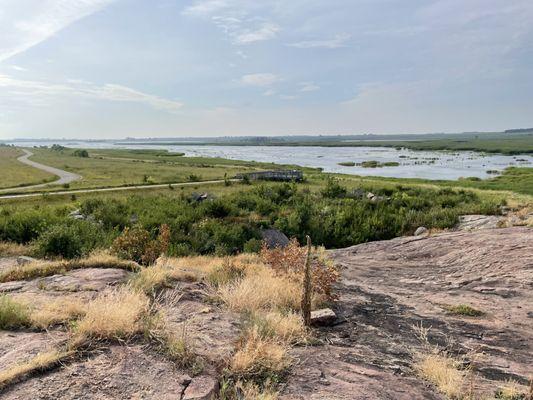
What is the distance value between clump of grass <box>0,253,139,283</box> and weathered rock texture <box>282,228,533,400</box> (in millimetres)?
5599

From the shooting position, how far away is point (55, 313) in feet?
20.0

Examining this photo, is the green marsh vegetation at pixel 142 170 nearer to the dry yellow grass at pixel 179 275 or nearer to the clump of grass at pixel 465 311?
the dry yellow grass at pixel 179 275

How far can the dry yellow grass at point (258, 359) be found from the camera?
5105mm

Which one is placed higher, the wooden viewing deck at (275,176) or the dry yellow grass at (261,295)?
the dry yellow grass at (261,295)

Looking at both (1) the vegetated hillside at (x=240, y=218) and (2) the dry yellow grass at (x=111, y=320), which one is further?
(1) the vegetated hillside at (x=240, y=218)

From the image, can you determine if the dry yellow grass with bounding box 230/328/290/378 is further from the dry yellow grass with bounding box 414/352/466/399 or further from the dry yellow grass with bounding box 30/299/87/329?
the dry yellow grass with bounding box 30/299/87/329

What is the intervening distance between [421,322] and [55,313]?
21.6ft

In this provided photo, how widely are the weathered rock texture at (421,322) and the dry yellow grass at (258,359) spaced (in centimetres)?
27

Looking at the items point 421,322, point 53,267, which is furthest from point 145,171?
point 421,322

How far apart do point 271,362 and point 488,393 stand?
293cm

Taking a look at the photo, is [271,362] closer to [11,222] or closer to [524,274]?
[524,274]

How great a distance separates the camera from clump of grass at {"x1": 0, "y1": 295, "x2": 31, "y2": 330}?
5.91 meters

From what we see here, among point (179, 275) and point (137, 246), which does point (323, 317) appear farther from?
point (137, 246)

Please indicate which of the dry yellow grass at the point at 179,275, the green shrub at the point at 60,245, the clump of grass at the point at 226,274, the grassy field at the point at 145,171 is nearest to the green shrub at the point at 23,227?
the green shrub at the point at 60,245
